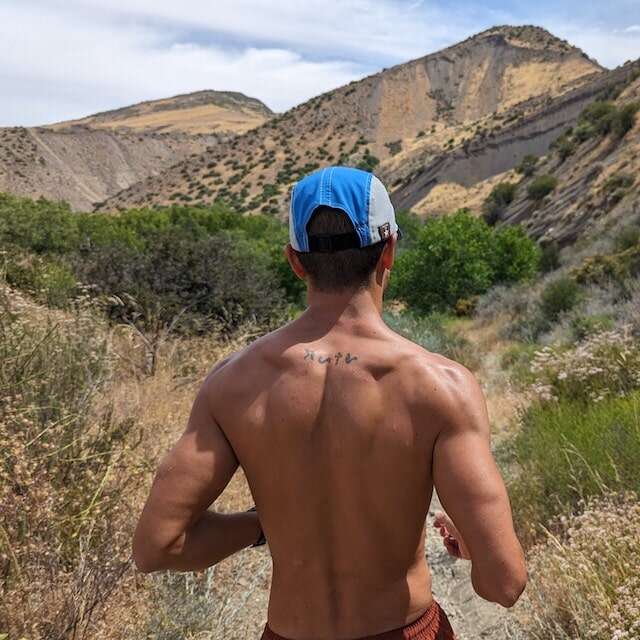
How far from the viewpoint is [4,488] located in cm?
288

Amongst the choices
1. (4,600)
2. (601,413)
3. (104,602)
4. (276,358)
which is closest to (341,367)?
(276,358)

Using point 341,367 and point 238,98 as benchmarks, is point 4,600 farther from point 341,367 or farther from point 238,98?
point 238,98

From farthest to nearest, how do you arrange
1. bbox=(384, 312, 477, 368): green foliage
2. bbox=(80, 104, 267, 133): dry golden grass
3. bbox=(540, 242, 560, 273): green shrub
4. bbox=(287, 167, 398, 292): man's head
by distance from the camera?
bbox=(80, 104, 267, 133): dry golden grass < bbox=(540, 242, 560, 273): green shrub < bbox=(384, 312, 477, 368): green foliage < bbox=(287, 167, 398, 292): man's head

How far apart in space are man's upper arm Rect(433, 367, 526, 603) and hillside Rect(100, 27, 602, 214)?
209 ft

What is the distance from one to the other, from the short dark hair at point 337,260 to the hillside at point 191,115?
4986 inches

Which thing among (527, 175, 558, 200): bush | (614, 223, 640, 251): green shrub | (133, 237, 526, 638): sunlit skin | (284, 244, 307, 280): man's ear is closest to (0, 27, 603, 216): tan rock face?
(527, 175, 558, 200): bush

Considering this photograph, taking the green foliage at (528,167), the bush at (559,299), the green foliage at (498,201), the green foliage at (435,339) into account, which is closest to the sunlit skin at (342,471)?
the green foliage at (435,339)

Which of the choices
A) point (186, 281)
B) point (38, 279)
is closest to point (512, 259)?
point (186, 281)

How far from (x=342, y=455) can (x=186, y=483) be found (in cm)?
38

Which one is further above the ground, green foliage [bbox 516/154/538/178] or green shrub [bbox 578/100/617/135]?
green shrub [bbox 578/100/617/135]

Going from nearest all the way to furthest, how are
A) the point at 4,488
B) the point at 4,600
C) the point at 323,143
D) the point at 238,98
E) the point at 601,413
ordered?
1. the point at 4,600
2. the point at 4,488
3. the point at 601,413
4. the point at 323,143
5. the point at 238,98

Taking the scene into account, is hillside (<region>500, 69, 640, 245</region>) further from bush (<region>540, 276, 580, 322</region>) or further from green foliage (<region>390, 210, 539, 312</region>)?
bush (<region>540, 276, 580, 322</region>)

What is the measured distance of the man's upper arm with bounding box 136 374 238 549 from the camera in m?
1.66

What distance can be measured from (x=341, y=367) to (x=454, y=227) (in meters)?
20.3
